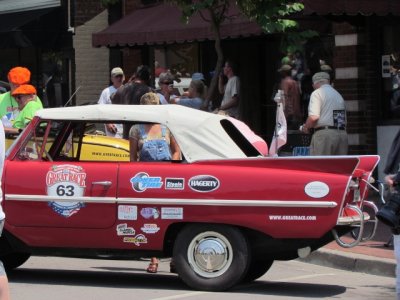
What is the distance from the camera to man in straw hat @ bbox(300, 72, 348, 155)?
14.1 metres

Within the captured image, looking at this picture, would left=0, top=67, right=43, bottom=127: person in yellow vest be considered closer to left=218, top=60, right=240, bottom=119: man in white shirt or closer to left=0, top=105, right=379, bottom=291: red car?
left=0, top=105, right=379, bottom=291: red car

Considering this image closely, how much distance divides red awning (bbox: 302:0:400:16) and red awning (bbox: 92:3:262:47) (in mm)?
2128

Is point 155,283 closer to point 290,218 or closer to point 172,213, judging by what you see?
point 172,213

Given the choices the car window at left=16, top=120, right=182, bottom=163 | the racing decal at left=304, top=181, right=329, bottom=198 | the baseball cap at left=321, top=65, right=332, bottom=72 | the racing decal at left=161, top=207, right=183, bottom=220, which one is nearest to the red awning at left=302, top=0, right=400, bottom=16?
the baseball cap at left=321, top=65, right=332, bottom=72

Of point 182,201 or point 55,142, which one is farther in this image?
point 55,142

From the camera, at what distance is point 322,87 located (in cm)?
1414

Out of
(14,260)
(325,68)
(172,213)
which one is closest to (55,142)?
(14,260)

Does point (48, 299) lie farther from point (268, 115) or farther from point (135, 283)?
point (268, 115)

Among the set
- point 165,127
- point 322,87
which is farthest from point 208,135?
point 322,87

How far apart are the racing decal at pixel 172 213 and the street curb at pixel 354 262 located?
2.49 meters

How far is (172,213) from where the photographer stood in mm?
9336

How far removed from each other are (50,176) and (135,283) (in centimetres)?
132

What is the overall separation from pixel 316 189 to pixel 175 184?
125 cm

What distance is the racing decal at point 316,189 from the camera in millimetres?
9039
